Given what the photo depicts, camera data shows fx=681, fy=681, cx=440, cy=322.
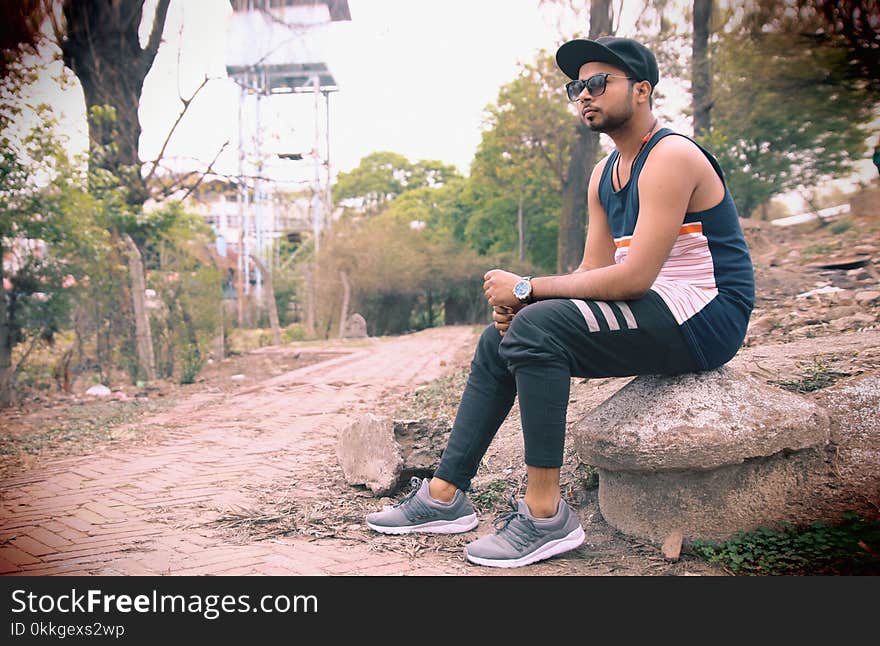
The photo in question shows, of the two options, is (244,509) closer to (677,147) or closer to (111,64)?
(677,147)

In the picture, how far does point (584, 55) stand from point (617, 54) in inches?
3.8

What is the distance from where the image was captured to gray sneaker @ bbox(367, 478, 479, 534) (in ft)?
6.06

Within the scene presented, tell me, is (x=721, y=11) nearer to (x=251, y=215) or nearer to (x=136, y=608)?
(x=136, y=608)

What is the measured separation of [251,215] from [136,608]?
7.09m

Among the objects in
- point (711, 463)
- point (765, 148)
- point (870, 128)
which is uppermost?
point (765, 148)

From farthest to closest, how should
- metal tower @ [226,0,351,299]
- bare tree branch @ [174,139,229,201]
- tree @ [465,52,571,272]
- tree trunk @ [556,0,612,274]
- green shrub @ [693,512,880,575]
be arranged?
tree @ [465,52,571,272] → tree trunk @ [556,0,612,274] → bare tree branch @ [174,139,229,201] → metal tower @ [226,0,351,299] → green shrub @ [693,512,880,575]

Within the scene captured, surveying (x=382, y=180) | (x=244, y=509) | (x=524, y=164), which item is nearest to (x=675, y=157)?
(x=244, y=509)

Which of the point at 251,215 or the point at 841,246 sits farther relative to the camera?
the point at 251,215

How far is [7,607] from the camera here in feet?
5.19

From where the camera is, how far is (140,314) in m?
5.96

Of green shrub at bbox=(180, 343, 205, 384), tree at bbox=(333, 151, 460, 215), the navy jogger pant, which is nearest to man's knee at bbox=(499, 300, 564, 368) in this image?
the navy jogger pant

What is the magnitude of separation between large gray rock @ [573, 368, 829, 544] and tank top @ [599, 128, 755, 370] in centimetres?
11

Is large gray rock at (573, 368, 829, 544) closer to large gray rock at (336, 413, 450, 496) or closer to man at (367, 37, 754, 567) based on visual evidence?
man at (367, 37, 754, 567)

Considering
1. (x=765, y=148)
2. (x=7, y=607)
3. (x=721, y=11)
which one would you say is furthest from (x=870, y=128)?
(x=765, y=148)
